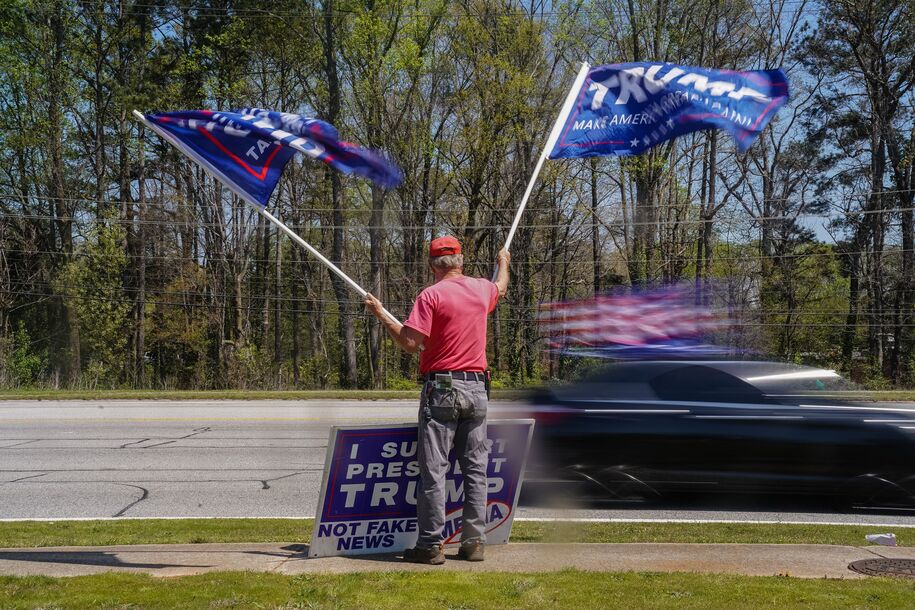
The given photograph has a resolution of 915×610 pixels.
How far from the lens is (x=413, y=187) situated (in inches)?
1522

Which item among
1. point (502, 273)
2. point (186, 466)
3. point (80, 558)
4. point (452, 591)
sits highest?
point (502, 273)

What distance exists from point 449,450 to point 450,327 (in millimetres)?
759

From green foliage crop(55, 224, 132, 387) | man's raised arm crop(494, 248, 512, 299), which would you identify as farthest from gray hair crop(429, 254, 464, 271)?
green foliage crop(55, 224, 132, 387)

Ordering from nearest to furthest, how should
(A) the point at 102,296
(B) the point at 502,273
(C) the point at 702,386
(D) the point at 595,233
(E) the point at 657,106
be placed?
(B) the point at 502,273, (E) the point at 657,106, (C) the point at 702,386, (A) the point at 102,296, (D) the point at 595,233

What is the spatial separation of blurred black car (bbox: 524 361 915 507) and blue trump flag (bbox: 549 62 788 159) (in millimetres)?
2378

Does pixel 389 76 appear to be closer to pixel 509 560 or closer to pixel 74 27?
pixel 74 27

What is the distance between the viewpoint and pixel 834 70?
37188mm

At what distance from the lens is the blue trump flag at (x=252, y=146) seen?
6.66 metres

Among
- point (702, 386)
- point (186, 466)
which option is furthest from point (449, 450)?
point (186, 466)

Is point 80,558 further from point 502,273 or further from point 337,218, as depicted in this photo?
point 337,218

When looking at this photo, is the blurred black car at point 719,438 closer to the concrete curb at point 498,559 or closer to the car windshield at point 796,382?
the car windshield at point 796,382

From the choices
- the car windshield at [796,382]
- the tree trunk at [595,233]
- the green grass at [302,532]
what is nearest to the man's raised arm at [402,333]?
the green grass at [302,532]

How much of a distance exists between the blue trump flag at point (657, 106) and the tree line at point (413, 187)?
84.2 feet

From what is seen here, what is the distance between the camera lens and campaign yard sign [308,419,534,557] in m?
5.82
